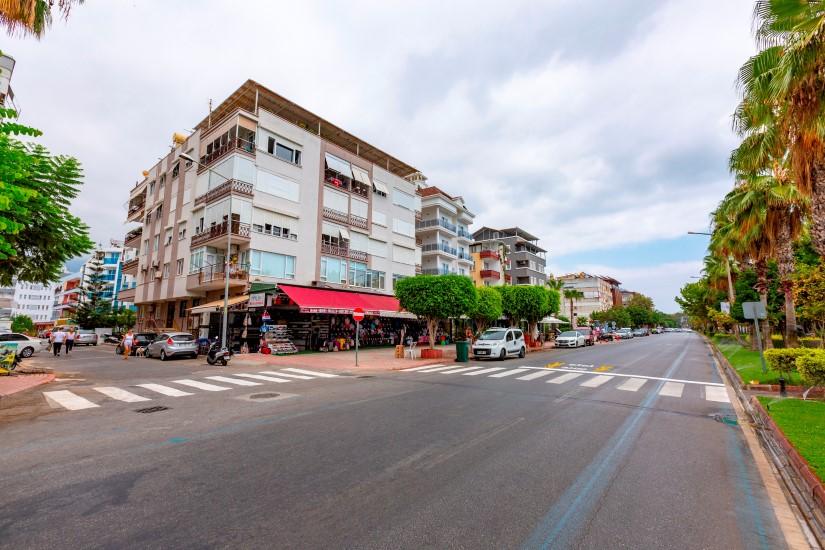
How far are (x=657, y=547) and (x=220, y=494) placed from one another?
4.18 m

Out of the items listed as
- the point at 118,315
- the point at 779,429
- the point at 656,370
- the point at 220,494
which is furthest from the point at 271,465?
the point at 118,315

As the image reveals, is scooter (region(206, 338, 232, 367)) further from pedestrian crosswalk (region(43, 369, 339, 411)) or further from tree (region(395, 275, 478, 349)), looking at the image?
tree (region(395, 275, 478, 349))

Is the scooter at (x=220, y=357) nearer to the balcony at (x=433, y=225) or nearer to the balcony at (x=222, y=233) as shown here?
the balcony at (x=222, y=233)

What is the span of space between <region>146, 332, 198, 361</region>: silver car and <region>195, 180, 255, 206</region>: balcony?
9.36 meters

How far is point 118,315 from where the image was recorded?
51156 mm

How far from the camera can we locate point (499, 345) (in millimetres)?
21141

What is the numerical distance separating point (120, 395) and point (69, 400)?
3.27ft

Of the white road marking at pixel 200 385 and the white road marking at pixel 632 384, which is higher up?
the white road marking at pixel 200 385

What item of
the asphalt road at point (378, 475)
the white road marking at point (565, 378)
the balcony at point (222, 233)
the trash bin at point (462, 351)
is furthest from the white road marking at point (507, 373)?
the balcony at point (222, 233)

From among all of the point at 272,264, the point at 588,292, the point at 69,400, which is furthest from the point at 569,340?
the point at 588,292

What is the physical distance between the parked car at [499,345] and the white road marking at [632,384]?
27.2 feet

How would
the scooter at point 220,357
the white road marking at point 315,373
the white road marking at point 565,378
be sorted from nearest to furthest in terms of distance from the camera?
the white road marking at point 565,378 → the white road marking at point 315,373 → the scooter at point 220,357

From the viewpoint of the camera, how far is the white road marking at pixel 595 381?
11898 millimetres

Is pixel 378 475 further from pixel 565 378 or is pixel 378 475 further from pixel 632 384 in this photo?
pixel 632 384
